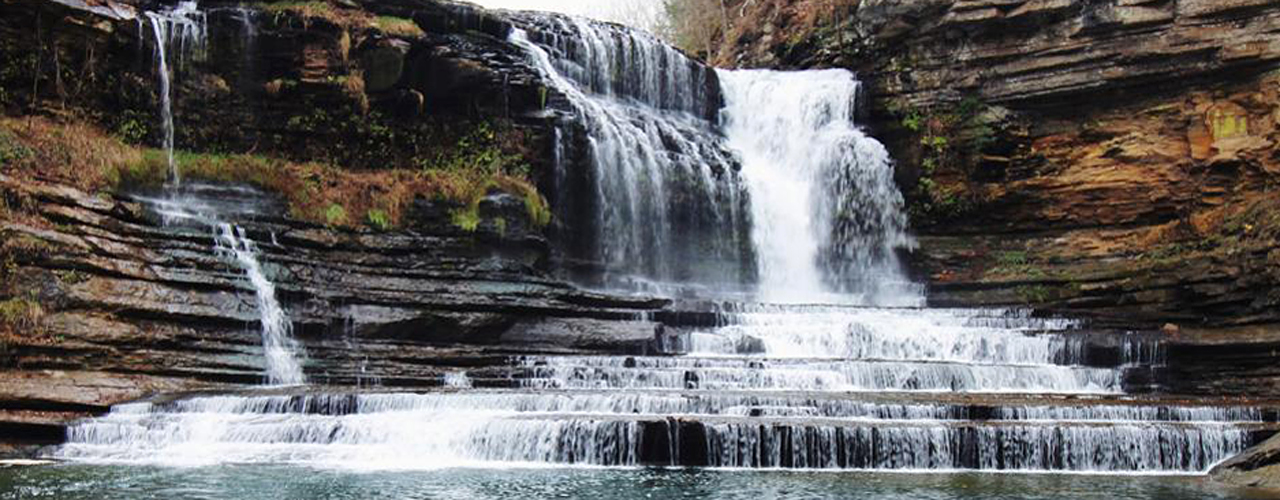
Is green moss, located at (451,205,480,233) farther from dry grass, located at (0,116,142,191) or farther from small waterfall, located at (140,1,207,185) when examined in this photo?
dry grass, located at (0,116,142,191)

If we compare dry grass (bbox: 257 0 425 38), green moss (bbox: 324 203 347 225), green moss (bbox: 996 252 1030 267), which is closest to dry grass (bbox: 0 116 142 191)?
green moss (bbox: 324 203 347 225)

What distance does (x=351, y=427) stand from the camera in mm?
12641

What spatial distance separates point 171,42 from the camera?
1980cm

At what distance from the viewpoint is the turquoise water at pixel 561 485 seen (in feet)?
32.2

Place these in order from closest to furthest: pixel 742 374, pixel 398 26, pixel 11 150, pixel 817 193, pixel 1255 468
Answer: pixel 1255 468
pixel 742 374
pixel 11 150
pixel 398 26
pixel 817 193

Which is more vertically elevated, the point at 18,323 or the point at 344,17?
the point at 344,17

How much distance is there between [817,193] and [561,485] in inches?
614

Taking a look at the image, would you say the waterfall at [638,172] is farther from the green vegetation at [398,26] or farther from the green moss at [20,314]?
the green moss at [20,314]

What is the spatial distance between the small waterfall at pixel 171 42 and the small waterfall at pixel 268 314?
3.26m

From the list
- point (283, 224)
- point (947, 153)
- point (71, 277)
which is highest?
point (947, 153)

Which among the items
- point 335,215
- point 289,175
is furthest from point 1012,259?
point 289,175

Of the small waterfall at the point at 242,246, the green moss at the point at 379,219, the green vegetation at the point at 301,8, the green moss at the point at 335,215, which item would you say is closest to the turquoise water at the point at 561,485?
the small waterfall at the point at 242,246

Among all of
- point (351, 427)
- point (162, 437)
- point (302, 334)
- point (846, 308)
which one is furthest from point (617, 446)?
point (846, 308)

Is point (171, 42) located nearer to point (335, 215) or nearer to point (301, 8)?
point (301, 8)
